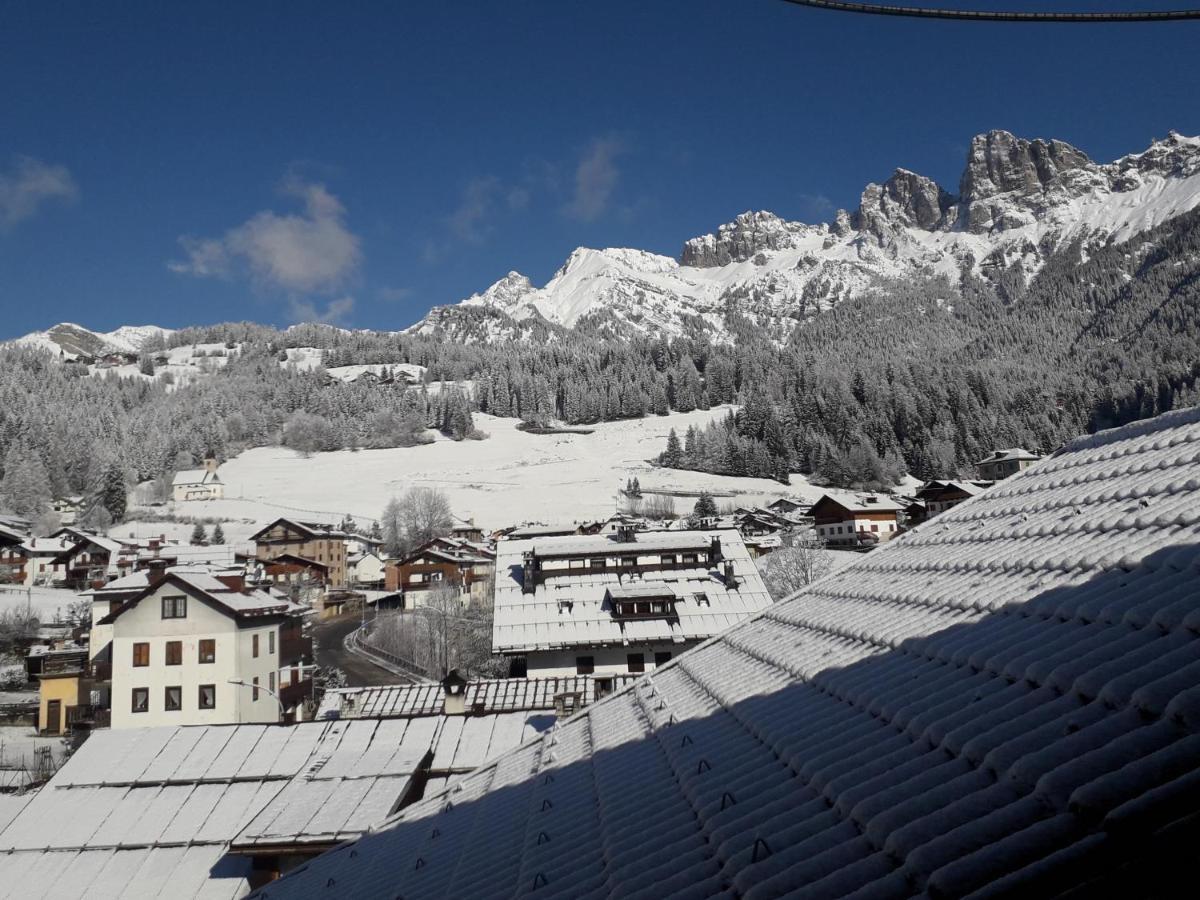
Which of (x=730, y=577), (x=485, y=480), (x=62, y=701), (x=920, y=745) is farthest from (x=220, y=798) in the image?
(x=485, y=480)

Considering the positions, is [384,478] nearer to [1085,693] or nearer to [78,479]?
[78,479]

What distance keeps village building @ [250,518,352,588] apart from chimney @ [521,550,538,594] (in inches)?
2304

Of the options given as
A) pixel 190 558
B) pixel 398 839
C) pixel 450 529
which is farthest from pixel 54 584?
pixel 398 839

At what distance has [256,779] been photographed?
1328 centimetres

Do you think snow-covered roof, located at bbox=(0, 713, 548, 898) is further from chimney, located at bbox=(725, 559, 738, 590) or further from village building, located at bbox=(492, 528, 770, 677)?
chimney, located at bbox=(725, 559, 738, 590)

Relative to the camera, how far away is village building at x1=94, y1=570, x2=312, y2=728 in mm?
30891

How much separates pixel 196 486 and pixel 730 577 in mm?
121236

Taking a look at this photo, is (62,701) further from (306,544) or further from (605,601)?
(306,544)

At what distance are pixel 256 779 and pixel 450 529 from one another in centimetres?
9011

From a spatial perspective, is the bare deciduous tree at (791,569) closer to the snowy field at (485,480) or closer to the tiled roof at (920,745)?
the tiled roof at (920,745)

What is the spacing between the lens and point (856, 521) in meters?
91.4

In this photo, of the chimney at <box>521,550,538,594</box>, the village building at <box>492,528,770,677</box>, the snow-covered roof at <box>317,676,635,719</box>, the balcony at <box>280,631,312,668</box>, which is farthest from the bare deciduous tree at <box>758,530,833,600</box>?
the snow-covered roof at <box>317,676,635,719</box>

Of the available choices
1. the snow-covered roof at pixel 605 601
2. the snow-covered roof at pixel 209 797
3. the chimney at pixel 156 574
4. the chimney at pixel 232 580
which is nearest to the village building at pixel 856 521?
the snow-covered roof at pixel 605 601

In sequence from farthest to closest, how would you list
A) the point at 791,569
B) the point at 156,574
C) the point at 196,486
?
1. the point at 196,486
2. the point at 791,569
3. the point at 156,574
